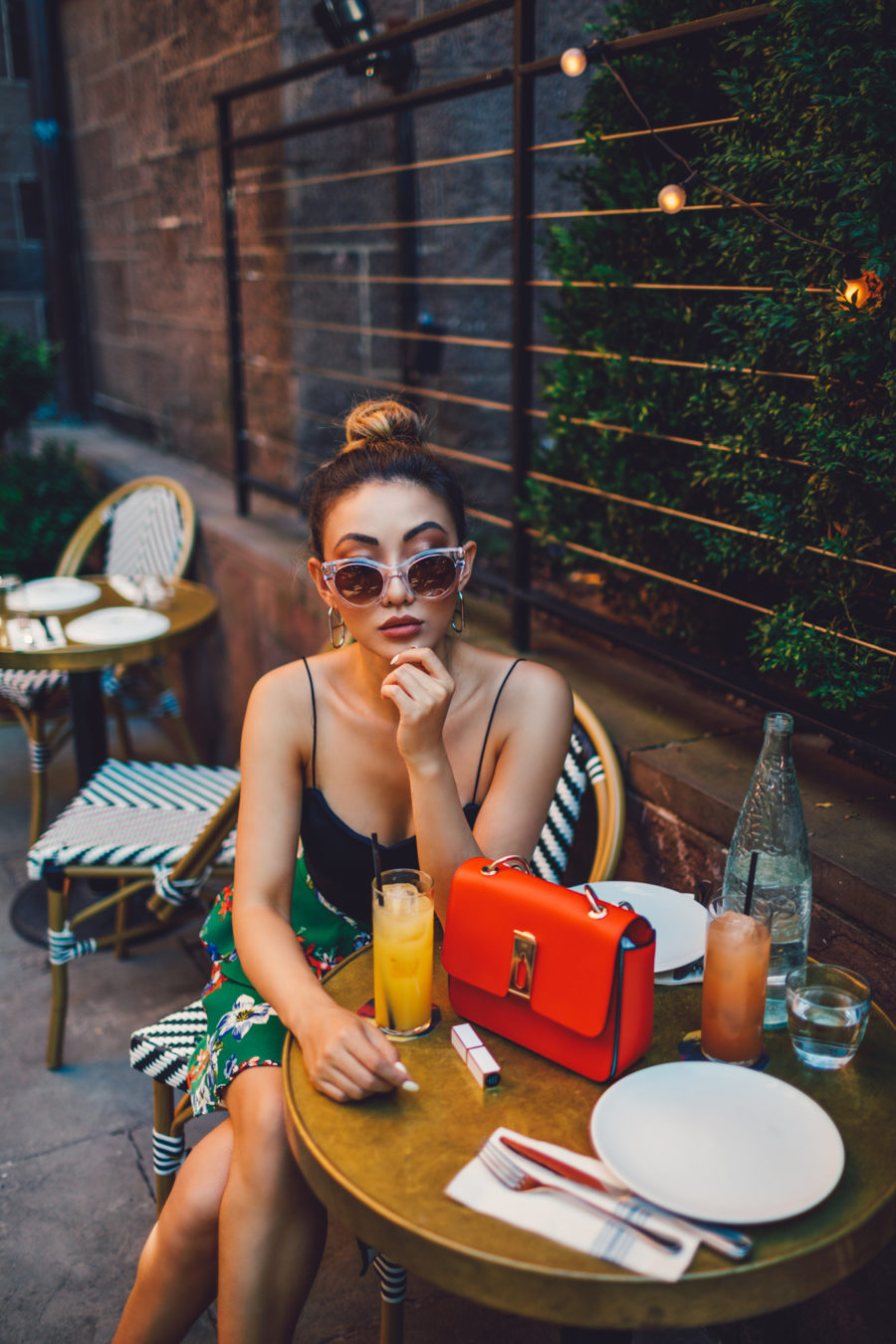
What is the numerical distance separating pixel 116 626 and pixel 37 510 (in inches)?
69.6

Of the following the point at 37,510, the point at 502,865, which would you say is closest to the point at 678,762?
the point at 502,865

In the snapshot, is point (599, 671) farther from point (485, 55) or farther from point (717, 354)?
point (485, 55)

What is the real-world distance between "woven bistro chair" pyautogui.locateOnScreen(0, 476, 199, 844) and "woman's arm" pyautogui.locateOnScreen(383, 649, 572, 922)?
2090 millimetres

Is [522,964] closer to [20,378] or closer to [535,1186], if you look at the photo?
[535,1186]

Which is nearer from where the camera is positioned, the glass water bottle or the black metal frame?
the glass water bottle

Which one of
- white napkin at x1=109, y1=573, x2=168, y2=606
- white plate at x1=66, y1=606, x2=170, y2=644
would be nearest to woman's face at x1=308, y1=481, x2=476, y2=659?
white plate at x1=66, y1=606, x2=170, y2=644

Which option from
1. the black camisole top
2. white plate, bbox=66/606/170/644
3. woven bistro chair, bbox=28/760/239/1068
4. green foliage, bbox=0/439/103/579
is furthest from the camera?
green foliage, bbox=0/439/103/579

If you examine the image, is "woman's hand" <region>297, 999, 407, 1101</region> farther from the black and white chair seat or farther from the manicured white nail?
the black and white chair seat

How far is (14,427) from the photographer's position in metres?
4.79

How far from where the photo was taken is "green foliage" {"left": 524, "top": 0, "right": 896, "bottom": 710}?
158 cm

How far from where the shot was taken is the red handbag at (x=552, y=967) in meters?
1.17

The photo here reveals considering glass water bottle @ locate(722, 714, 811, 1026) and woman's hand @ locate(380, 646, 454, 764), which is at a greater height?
woman's hand @ locate(380, 646, 454, 764)

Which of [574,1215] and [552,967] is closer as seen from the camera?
[574,1215]

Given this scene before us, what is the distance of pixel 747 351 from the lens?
183cm
